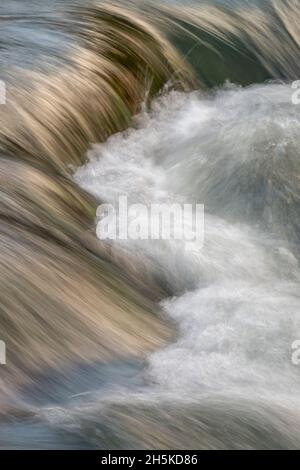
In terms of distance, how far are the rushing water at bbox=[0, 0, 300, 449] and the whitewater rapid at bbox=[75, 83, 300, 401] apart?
10 mm

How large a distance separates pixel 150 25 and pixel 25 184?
2.93 meters

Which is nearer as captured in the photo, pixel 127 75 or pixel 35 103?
pixel 35 103

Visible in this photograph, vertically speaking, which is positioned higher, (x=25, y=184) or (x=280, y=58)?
(x=280, y=58)

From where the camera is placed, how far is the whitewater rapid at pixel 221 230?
466 cm

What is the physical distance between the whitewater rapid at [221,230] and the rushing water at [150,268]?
0.01 metres

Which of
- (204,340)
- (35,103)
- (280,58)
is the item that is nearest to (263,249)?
(204,340)

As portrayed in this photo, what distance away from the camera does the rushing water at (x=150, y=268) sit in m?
4.00

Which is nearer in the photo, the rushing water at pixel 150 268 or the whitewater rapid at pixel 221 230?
the rushing water at pixel 150 268

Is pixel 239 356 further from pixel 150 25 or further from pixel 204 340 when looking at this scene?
pixel 150 25

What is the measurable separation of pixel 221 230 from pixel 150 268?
0.69 metres

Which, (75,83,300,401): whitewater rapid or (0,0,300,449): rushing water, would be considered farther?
(75,83,300,401): whitewater rapid

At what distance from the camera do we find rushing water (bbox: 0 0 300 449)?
4.00 metres

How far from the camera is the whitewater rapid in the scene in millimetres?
4660
